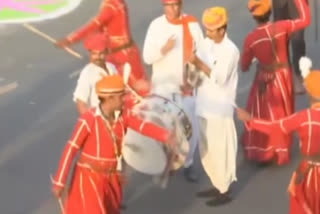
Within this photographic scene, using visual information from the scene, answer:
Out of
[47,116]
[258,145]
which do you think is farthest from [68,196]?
[47,116]

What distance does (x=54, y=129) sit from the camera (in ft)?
34.2

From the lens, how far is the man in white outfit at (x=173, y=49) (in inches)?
350

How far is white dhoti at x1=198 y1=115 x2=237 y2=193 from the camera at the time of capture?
28.5ft

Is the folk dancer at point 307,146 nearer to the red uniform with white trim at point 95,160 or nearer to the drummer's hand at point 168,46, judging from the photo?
the red uniform with white trim at point 95,160

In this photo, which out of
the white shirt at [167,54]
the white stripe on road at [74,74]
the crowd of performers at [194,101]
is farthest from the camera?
the white stripe on road at [74,74]

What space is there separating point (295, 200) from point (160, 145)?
4.44 ft

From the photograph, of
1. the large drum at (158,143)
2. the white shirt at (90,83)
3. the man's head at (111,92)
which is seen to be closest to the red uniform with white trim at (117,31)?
the white shirt at (90,83)

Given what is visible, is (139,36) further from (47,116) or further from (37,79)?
(47,116)

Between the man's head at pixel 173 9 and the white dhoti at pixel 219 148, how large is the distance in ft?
2.99

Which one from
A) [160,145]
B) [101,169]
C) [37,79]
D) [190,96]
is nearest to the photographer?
[101,169]

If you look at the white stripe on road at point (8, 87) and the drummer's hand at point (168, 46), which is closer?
the drummer's hand at point (168, 46)

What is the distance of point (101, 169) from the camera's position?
23.8ft

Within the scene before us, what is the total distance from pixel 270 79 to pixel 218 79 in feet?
3.84

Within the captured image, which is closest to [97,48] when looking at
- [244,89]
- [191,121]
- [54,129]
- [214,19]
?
[214,19]
